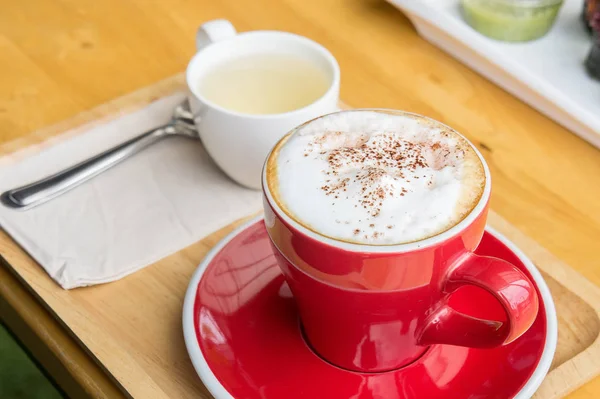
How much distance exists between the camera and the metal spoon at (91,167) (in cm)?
66

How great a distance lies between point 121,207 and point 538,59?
485mm

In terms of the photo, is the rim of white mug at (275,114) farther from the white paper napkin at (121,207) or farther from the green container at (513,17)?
the green container at (513,17)

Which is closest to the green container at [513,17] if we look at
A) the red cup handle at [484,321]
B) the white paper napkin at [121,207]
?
the white paper napkin at [121,207]

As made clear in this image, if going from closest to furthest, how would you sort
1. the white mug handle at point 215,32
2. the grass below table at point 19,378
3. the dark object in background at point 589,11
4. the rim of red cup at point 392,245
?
the rim of red cup at point 392,245 → the white mug handle at point 215,32 → the dark object in background at point 589,11 → the grass below table at point 19,378

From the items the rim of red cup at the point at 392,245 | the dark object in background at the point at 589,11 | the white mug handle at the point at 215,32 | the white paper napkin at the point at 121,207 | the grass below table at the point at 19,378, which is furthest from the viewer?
the grass below table at the point at 19,378

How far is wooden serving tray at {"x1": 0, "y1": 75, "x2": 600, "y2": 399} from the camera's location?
520 millimetres

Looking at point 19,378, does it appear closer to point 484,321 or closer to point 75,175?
point 75,175

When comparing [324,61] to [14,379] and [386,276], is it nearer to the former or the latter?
[386,276]

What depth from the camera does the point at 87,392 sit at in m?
0.54

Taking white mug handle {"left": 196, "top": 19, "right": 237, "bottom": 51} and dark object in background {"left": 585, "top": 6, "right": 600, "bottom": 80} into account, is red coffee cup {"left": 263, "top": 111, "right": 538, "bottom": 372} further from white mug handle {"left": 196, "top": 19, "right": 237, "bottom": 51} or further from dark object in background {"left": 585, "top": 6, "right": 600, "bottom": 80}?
dark object in background {"left": 585, "top": 6, "right": 600, "bottom": 80}

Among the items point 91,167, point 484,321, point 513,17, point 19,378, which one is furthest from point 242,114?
point 19,378

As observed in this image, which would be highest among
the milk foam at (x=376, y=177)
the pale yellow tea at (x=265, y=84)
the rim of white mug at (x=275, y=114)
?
the milk foam at (x=376, y=177)

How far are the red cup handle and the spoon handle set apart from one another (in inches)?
13.5

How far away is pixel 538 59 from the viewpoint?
2.78ft
